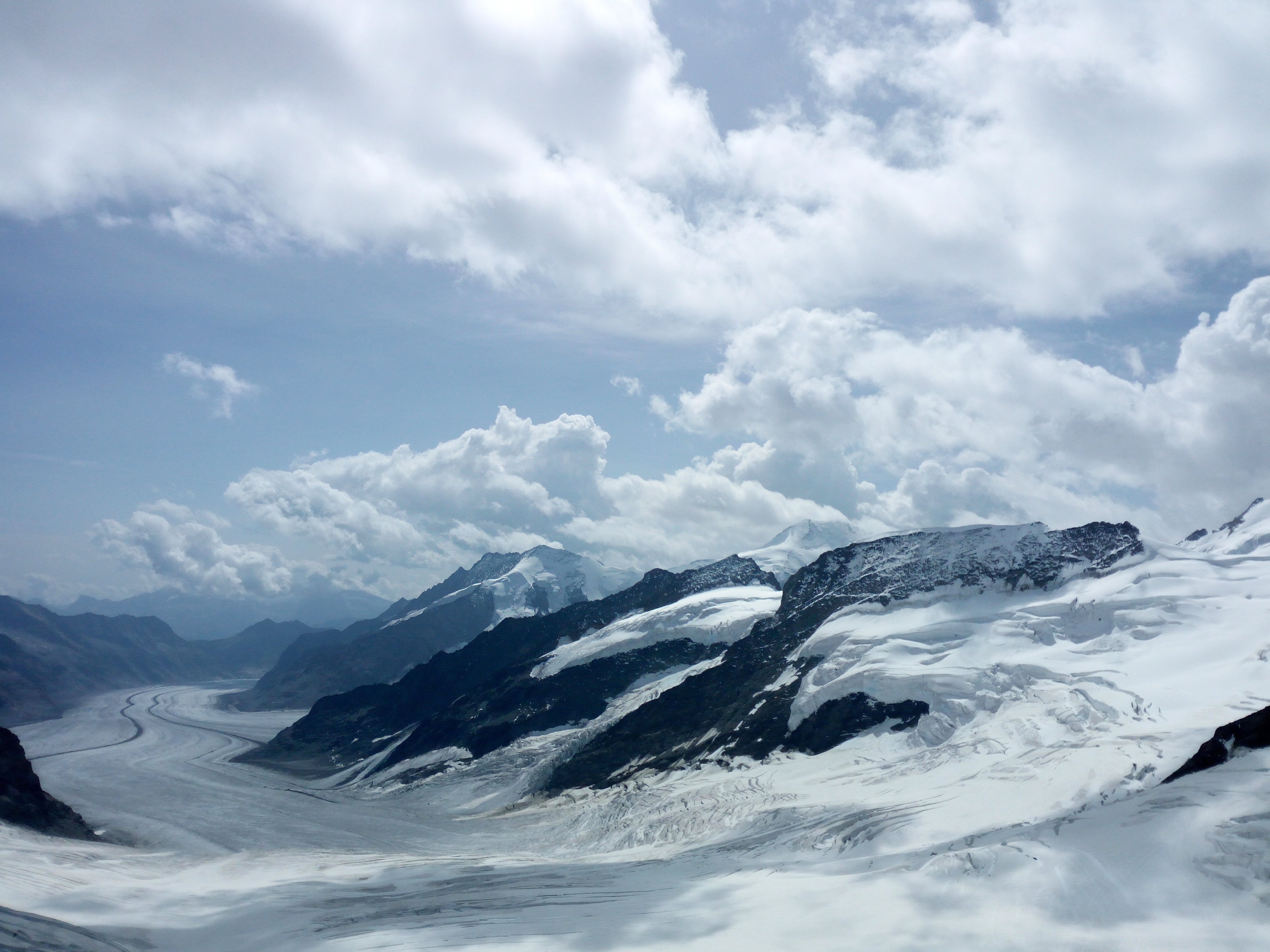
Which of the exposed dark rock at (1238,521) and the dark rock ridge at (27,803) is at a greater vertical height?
the exposed dark rock at (1238,521)

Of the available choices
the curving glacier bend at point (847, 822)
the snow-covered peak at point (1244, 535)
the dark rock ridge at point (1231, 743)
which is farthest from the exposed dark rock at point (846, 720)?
the snow-covered peak at point (1244, 535)

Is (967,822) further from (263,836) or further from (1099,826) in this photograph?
(263,836)

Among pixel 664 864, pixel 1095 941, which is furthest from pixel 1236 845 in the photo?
pixel 664 864

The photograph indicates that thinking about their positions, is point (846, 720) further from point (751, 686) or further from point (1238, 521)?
point (1238, 521)

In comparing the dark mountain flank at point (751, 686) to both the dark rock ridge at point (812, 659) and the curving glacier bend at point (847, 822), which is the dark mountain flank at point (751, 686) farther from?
the curving glacier bend at point (847, 822)

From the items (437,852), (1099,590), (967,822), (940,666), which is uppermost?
(1099,590)

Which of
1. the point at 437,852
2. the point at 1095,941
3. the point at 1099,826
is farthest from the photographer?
the point at 437,852
